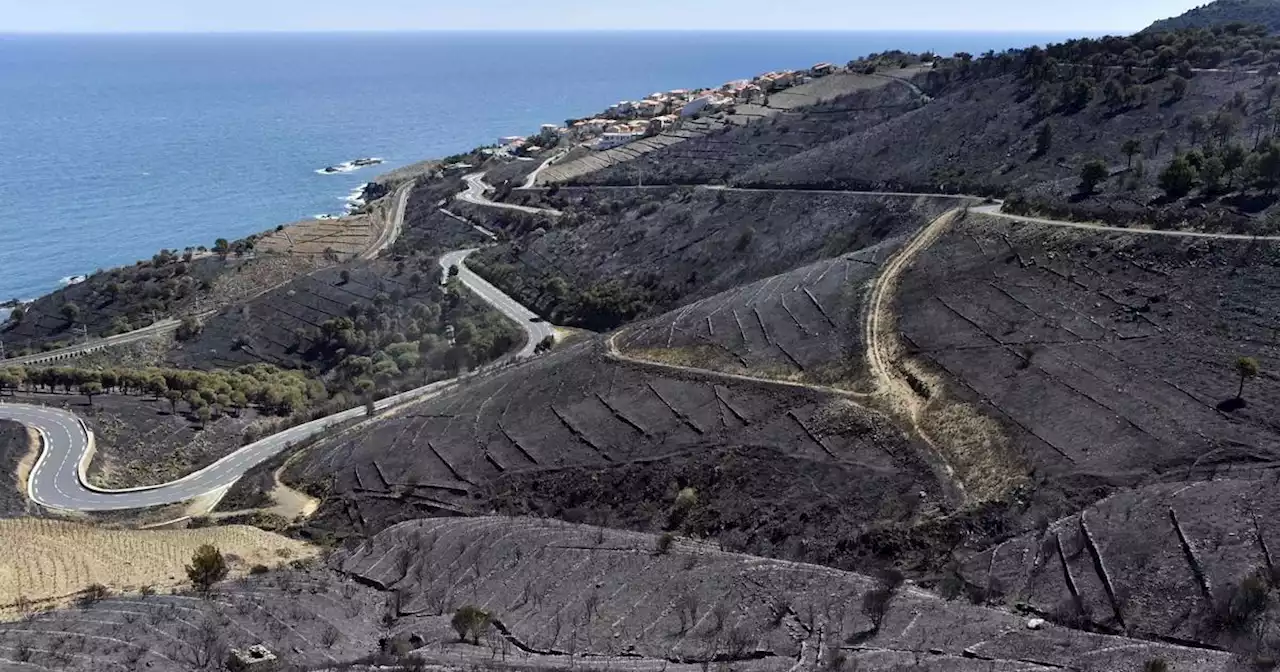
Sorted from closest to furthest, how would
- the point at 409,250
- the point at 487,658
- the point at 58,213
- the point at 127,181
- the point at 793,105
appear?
the point at 487,658 → the point at 409,250 → the point at 793,105 → the point at 58,213 → the point at 127,181


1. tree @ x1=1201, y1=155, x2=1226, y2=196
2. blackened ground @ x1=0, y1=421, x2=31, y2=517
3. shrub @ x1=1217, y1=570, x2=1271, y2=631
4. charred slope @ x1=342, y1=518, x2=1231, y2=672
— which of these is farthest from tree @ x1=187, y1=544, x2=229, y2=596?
tree @ x1=1201, y1=155, x2=1226, y2=196

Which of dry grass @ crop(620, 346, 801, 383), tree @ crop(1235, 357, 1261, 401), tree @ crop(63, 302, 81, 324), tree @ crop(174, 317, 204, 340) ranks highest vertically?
tree @ crop(1235, 357, 1261, 401)

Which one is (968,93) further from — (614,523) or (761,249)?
(614,523)

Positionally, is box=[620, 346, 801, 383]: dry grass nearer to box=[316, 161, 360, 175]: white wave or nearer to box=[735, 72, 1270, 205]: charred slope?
box=[735, 72, 1270, 205]: charred slope

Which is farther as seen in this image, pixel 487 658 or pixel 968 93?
pixel 968 93

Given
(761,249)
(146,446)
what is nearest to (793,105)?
(761,249)

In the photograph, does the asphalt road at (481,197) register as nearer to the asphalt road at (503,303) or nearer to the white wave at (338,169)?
the asphalt road at (503,303)
